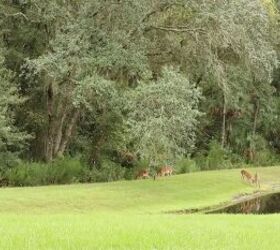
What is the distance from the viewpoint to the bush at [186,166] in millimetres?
33175

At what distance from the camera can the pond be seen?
23.0 m

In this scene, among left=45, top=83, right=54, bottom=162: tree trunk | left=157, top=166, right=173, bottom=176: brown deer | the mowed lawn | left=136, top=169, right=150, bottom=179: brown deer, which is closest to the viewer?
the mowed lawn

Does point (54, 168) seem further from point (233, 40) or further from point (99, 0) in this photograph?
point (233, 40)

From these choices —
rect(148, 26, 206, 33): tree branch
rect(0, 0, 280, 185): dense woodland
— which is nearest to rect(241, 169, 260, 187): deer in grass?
rect(0, 0, 280, 185): dense woodland

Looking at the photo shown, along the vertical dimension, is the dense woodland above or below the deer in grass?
above

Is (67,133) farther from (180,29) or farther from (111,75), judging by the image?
(180,29)

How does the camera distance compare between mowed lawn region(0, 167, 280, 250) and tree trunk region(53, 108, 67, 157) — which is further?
tree trunk region(53, 108, 67, 157)

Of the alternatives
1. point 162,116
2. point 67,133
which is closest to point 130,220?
point 162,116

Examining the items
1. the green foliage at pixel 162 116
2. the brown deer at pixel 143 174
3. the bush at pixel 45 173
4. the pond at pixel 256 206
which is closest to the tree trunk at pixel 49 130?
the bush at pixel 45 173

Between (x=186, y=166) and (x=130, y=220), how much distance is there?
19.7 m

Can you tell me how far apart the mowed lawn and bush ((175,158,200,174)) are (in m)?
4.66

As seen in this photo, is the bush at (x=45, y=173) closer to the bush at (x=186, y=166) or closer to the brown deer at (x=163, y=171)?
the brown deer at (x=163, y=171)

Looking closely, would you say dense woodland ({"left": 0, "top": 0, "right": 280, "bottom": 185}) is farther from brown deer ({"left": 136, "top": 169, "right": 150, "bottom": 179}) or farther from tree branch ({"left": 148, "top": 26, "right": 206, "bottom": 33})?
brown deer ({"left": 136, "top": 169, "right": 150, "bottom": 179})

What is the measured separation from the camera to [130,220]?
14375mm
